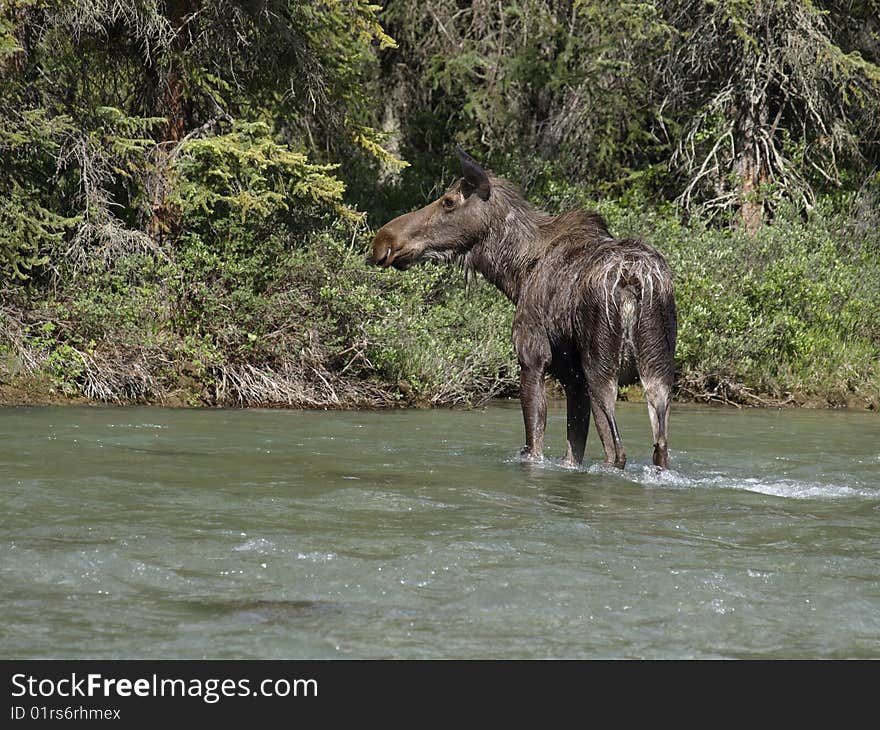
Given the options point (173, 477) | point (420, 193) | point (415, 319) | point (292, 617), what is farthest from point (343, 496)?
point (420, 193)

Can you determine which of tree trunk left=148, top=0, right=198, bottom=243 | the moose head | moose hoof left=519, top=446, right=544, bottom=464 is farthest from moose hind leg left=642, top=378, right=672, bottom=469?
tree trunk left=148, top=0, right=198, bottom=243

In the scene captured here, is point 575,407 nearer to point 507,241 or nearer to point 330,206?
point 507,241

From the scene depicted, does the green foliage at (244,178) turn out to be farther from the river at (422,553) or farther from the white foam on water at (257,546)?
the white foam on water at (257,546)

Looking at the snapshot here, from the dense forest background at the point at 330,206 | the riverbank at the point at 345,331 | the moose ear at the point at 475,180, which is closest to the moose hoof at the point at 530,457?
the moose ear at the point at 475,180

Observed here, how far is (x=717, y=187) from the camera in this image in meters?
20.6

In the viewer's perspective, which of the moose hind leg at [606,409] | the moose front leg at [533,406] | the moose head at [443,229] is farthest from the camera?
the moose head at [443,229]

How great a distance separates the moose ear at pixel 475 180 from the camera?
9.60 meters

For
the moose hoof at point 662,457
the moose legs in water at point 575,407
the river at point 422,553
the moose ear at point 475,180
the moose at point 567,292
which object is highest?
the moose ear at point 475,180

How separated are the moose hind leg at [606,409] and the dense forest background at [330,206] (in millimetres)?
5812

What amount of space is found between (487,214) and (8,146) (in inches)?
293

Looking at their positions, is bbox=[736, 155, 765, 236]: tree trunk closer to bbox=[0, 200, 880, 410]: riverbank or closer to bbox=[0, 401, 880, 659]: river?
bbox=[0, 200, 880, 410]: riverbank

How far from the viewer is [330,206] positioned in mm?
15953

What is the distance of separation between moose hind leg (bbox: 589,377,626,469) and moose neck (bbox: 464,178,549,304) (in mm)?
1306
